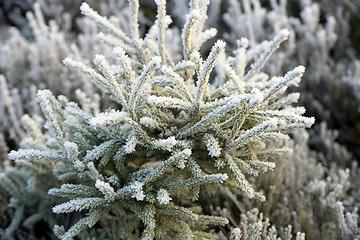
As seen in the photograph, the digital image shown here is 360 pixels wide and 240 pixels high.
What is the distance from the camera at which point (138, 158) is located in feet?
4.73

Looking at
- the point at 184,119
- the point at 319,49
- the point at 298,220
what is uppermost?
the point at 319,49

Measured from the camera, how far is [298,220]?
173 cm

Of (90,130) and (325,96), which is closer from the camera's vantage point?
(90,130)

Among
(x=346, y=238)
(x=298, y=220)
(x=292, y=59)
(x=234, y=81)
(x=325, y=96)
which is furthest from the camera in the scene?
(x=292, y=59)

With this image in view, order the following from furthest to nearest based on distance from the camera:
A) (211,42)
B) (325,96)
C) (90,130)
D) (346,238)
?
(211,42) < (325,96) < (346,238) < (90,130)

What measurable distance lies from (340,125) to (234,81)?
188cm

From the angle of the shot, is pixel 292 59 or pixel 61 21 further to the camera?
pixel 61 21

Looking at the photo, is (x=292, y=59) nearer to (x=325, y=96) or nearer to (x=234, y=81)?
(x=325, y=96)

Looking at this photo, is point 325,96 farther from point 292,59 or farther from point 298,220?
point 298,220

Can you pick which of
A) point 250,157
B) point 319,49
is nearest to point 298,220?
point 250,157

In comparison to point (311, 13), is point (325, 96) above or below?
below

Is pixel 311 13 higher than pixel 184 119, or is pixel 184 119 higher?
pixel 311 13

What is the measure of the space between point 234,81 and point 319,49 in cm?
215

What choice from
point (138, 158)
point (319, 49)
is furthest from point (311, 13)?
point (138, 158)
